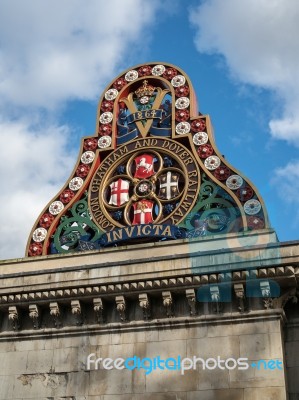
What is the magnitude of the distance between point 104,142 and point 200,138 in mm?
4846

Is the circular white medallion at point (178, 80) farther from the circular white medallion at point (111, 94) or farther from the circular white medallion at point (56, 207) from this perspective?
the circular white medallion at point (56, 207)

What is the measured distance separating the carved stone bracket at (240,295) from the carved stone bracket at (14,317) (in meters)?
8.03

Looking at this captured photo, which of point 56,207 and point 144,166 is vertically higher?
point 144,166

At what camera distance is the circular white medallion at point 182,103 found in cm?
2969

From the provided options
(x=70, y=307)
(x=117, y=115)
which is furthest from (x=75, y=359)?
(x=117, y=115)

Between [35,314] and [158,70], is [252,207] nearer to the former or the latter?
[35,314]

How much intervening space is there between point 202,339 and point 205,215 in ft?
21.8

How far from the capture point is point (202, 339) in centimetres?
2038

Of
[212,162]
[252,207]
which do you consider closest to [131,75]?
[212,162]

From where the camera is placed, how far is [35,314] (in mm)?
22281

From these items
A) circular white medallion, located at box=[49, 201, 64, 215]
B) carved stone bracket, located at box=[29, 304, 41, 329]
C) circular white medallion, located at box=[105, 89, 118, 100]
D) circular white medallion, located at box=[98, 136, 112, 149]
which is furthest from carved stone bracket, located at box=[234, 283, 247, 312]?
circular white medallion, located at box=[105, 89, 118, 100]

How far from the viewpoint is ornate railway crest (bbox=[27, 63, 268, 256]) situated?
25672 mm

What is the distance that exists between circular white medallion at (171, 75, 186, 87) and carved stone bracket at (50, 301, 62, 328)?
13.5 m

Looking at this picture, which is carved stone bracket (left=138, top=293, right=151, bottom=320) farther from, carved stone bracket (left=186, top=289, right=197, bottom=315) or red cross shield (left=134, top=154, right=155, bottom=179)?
red cross shield (left=134, top=154, right=155, bottom=179)
